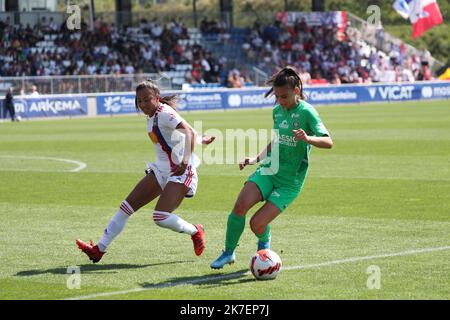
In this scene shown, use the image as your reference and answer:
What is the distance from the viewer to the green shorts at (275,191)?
9.44 m

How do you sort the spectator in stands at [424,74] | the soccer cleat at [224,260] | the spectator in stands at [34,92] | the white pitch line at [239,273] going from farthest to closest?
the spectator in stands at [424,74]
the spectator in stands at [34,92]
the soccer cleat at [224,260]
the white pitch line at [239,273]

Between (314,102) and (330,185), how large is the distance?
36795 millimetres


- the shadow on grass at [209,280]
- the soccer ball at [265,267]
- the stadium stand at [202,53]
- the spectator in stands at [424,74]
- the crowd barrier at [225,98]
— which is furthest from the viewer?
the spectator in stands at [424,74]

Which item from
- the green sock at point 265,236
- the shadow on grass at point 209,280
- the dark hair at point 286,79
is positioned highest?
the dark hair at point 286,79

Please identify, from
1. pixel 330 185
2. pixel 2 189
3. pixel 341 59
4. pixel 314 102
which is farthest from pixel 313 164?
pixel 341 59

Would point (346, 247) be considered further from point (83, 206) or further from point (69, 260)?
point (83, 206)

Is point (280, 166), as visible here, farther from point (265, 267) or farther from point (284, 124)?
point (265, 267)

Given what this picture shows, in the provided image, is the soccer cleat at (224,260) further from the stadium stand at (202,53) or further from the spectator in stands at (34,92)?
the stadium stand at (202,53)

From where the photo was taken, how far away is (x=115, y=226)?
34.0 ft

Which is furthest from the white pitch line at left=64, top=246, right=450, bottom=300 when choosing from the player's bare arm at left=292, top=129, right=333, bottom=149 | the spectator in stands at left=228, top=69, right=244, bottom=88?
the spectator in stands at left=228, top=69, right=244, bottom=88

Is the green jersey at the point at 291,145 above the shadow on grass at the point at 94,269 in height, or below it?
above

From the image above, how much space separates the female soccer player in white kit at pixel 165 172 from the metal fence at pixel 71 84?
3433 cm

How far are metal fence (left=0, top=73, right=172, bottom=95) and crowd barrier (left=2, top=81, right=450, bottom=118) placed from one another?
51 centimetres

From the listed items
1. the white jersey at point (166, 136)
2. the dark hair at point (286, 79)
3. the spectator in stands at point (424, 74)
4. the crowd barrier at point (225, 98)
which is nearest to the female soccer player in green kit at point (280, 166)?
the dark hair at point (286, 79)
